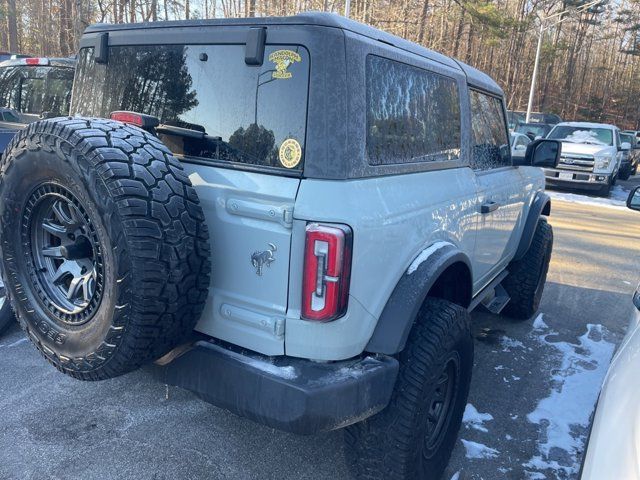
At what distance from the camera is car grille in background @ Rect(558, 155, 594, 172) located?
1377 cm

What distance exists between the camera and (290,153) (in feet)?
6.49

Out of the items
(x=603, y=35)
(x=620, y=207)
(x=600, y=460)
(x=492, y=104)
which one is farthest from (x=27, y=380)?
(x=603, y=35)

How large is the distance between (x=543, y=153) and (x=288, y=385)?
3218 millimetres

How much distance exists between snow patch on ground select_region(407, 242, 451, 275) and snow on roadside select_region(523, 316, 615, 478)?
133 centimetres

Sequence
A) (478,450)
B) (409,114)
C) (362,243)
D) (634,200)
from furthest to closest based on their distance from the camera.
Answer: (634,200) → (478,450) → (409,114) → (362,243)

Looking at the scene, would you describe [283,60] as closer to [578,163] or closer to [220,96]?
[220,96]

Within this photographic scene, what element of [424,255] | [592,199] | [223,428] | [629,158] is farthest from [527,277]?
[629,158]

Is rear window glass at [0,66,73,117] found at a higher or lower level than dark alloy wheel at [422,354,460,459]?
higher

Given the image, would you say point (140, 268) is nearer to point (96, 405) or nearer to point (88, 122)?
point (88, 122)

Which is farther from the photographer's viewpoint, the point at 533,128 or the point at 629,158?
the point at 533,128

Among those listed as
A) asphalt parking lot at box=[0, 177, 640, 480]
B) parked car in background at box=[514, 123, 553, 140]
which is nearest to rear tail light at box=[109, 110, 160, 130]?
asphalt parking lot at box=[0, 177, 640, 480]

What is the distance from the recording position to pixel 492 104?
12.5ft

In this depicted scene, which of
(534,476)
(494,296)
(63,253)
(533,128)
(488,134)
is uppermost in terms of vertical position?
(533,128)

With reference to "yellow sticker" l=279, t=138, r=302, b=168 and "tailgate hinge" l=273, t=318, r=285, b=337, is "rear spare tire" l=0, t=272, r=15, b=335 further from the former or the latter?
"yellow sticker" l=279, t=138, r=302, b=168
